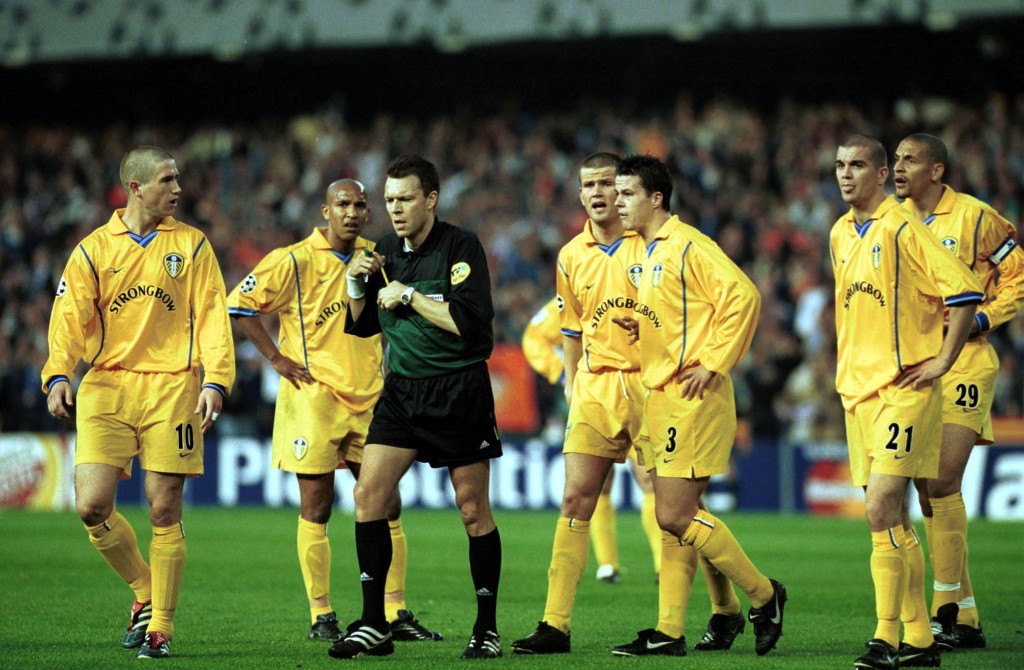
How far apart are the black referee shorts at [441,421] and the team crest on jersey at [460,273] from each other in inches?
19.6

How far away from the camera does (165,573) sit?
25.2 ft

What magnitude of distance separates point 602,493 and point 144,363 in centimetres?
473

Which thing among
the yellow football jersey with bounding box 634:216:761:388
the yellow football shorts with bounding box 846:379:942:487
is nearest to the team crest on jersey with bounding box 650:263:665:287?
the yellow football jersey with bounding box 634:216:761:388

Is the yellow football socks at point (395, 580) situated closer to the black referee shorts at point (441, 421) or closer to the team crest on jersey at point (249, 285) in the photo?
the black referee shorts at point (441, 421)

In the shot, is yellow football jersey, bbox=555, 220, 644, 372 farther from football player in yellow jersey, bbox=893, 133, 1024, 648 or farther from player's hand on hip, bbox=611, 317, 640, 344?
football player in yellow jersey, bbox=893, 133, 1024, 648

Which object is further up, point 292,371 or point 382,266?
point 382,266

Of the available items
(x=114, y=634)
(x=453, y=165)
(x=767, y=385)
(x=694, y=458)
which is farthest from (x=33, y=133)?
(x=694, y=458)

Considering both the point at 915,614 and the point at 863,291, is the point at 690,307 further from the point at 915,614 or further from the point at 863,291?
the point at 915,614

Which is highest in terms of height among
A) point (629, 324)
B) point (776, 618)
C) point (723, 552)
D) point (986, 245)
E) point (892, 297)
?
point (986, 245)

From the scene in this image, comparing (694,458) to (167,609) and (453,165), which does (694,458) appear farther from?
(453,165)

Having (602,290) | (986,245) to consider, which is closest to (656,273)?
(602,290)

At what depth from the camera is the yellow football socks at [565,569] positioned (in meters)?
7.87

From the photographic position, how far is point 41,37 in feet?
88.0

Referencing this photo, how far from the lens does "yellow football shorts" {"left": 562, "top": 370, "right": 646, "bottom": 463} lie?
824 centimetres
